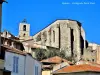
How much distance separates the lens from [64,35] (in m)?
149

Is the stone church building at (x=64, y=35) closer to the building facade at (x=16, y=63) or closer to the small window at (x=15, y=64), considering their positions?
the building facade at (x=16, y=63)

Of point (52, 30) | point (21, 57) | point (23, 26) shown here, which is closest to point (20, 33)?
point (23, 26)

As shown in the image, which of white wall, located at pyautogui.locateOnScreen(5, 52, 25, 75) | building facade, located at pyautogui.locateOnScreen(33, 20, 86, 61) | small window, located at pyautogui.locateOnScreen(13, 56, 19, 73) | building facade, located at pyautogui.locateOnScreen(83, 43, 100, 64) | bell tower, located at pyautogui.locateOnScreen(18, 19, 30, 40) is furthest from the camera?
bell tower, located at pyautogui.locateOnScreen(18, 19, 30, 40)

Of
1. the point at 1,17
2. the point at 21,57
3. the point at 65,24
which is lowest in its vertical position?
the point at 21,57

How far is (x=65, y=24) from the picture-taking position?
150875mm

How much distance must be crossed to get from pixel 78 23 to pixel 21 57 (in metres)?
121

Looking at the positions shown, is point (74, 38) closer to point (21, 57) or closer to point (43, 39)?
point (43, 39)

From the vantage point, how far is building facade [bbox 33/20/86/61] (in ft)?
477

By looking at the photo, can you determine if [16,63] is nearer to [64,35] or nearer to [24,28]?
[64,35]

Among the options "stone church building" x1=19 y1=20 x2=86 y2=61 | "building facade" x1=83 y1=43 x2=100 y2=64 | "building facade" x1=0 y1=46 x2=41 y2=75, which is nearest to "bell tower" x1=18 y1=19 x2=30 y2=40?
"stone church building" x1=19 y1=20 x2=86 y2=61

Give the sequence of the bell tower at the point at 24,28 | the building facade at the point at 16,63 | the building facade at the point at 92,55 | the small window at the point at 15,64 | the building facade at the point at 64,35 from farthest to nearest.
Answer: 1. the bell tower at the point at 24,28
2. the building facade at the point at 64,35
3. the building facade at the point at 92,55
4. the small window at the point at 15,64
5. the building facade at the point at 16,63

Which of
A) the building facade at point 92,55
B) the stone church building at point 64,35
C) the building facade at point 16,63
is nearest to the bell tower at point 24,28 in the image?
the stone church building at point 64,35

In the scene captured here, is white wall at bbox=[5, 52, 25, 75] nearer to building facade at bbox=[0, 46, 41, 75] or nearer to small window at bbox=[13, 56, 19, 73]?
building facade at bbox=[0, 46, 41, 75]

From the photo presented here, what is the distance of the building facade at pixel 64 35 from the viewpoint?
477ft
